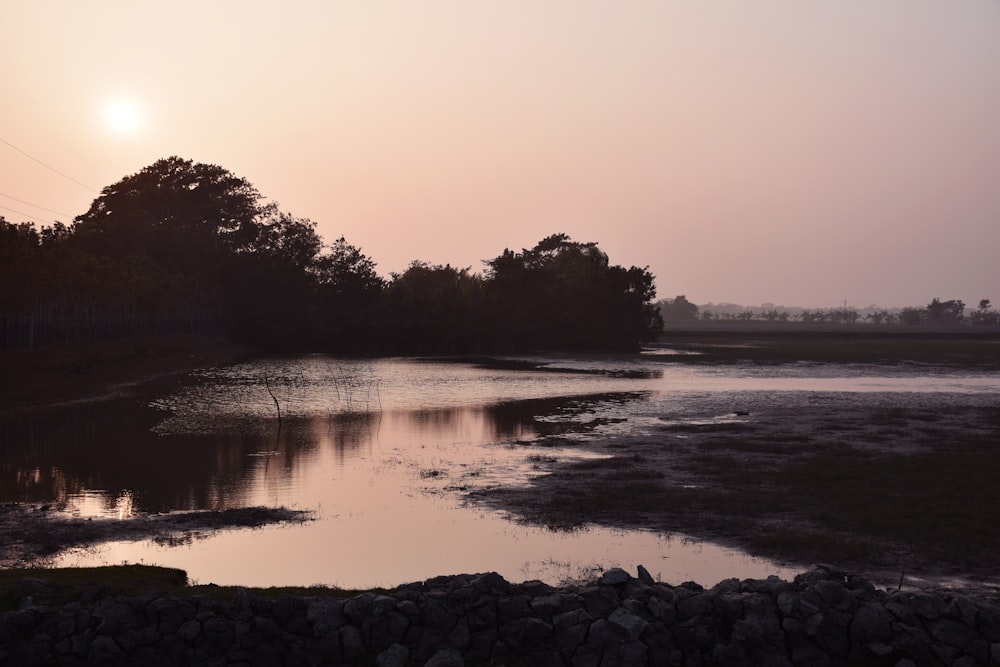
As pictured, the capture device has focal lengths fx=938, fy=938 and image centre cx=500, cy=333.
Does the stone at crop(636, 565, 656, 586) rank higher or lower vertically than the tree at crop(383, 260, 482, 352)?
lower

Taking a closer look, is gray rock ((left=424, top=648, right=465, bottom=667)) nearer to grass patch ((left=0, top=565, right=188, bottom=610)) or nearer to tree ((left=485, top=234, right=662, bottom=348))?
grass patch ((left=0, top=565, right=188, bottom=610))

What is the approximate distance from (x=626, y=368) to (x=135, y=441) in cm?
5935

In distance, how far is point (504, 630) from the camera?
1316 centimetres

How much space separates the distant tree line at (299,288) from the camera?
11344 centimetres

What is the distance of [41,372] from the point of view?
53469mm

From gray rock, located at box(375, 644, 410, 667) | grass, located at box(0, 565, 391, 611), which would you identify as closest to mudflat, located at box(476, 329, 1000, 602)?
grass, located at box(0, 565, 391, 611)

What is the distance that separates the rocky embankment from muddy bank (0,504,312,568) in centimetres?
599

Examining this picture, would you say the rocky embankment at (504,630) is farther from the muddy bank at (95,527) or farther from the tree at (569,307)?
the tree at (569,307)

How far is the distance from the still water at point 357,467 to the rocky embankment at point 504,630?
157 inches

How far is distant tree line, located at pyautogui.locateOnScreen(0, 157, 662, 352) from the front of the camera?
113438 millimetres

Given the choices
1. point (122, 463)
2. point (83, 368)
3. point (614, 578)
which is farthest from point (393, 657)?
point (83, 368)

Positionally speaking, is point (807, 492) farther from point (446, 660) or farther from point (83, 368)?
point (83, 368)

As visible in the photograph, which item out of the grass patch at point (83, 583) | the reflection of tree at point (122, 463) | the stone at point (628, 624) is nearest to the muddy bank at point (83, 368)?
the reflection of tree at point (122, 463)

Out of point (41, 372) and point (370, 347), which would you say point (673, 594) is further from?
point (370, 347)
